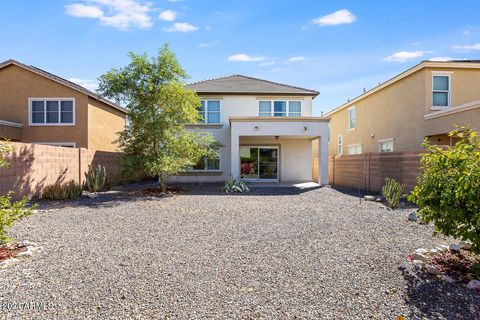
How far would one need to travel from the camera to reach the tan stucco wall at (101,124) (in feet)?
64.1

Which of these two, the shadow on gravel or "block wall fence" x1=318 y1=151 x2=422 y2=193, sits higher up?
"block wall fence" x1=318 y1=151 x2=422 y2=193

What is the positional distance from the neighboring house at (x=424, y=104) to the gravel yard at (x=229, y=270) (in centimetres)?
933

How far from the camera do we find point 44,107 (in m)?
19.1

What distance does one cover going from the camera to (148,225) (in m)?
7.77

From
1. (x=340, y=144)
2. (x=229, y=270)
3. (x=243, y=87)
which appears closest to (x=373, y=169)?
(x=243, y=87)

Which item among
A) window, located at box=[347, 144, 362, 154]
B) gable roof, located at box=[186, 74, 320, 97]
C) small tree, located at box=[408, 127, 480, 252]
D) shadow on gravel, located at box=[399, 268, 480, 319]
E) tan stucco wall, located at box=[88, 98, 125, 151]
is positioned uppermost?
gable roof, located at box=[186, 74, 320, 97]

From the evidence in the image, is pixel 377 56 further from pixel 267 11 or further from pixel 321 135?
pixel 267 11

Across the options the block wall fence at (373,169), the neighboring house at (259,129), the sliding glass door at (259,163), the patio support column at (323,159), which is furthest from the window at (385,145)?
the sliding glass door at (259,163)

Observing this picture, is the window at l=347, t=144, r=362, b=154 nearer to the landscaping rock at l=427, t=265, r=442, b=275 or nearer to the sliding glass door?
the sliding glass door

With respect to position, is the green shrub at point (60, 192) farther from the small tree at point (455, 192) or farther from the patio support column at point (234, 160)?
the small tree at point (455, 192)

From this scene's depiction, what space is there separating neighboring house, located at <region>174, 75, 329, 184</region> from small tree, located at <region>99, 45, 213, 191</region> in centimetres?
344

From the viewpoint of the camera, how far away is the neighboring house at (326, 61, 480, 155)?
1503cm

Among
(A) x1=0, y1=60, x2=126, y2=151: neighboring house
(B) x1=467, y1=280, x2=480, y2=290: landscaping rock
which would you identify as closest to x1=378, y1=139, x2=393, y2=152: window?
(B) x1=467, y1=280, x2=480, y2=290: landscaping rock

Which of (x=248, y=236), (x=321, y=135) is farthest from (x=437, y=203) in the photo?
(x=321, y=135)
